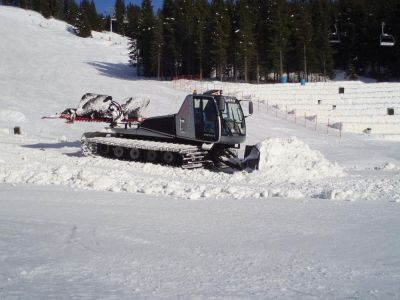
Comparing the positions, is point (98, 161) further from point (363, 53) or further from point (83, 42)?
point (83, 42)

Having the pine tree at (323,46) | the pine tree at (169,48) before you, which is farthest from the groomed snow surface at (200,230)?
the pine tree at (323,46)

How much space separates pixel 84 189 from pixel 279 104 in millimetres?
27491

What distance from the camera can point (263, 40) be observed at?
54500 millimetres

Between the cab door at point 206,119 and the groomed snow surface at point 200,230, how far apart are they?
1.77 metres

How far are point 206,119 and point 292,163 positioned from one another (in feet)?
11.4

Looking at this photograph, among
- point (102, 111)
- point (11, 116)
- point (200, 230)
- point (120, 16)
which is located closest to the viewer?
point (200, 230)

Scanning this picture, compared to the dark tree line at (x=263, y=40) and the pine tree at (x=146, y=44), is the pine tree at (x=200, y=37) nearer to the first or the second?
the dark tree line at (x=263, y=40)

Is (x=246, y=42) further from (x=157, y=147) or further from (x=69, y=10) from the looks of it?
(x=69, y=10)

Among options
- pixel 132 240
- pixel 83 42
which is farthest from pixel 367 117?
pixel 83 42

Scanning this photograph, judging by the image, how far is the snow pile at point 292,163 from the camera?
12.4m

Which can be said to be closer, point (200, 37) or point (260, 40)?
point (200, 37)

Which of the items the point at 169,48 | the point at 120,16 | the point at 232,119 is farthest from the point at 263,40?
the point at 120,16

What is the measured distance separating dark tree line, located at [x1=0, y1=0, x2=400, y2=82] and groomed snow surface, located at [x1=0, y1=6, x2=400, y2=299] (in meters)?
38.5

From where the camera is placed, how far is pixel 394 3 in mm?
58125
